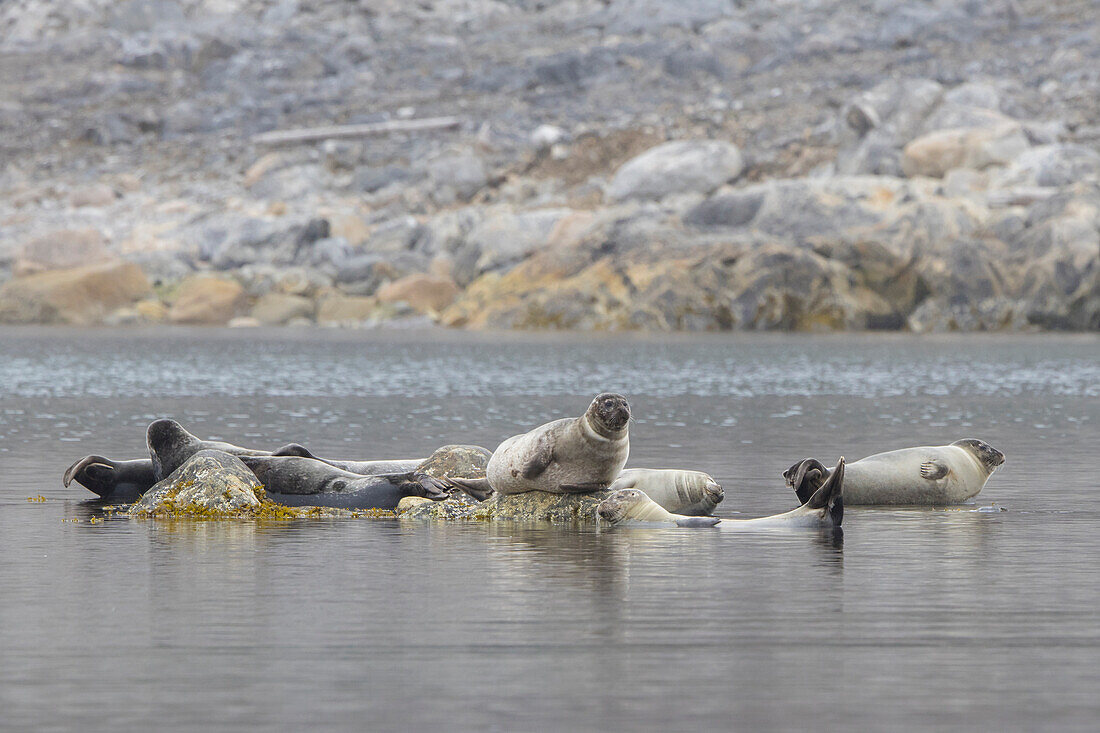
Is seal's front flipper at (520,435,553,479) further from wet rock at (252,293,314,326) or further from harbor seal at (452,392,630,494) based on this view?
wet rock at (252,293,314,326)

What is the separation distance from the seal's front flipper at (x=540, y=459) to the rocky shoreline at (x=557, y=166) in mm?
61259

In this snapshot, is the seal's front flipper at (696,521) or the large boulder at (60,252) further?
the large boulder at (60,252)

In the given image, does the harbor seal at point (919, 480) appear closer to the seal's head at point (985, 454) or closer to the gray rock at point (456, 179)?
the seal's head at point (985, 454)

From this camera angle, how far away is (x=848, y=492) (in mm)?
16875

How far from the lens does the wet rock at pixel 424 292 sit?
280 feet

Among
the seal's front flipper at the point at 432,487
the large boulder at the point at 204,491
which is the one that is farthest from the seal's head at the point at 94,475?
the seal's front flipper at the point at 432,487

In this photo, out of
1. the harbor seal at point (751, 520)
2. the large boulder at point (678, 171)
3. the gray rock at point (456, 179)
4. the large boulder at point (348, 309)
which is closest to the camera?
the harbor seal at point (751, 520)

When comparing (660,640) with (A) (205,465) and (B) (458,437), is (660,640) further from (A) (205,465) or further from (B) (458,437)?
(B) (458,437)

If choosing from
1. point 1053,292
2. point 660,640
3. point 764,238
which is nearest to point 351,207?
point 764,238

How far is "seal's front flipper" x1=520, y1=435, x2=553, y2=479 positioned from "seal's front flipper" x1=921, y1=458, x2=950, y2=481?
422 centimetres

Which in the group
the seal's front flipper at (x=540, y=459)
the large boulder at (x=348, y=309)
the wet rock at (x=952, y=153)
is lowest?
the seal's front flipper at (x=540, y=459)

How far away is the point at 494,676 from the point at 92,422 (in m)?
21.8

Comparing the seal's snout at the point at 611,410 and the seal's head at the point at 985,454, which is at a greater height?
the seal's snout at the point at 611,410

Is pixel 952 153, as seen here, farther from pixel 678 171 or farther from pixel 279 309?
pixel 279 309
